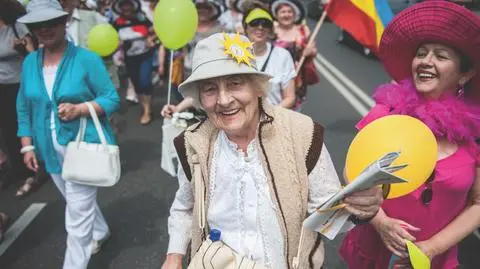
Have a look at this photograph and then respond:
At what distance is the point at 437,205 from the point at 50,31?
7.99ft

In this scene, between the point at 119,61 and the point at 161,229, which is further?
the point at 119,61

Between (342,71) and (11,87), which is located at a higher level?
(11,87)

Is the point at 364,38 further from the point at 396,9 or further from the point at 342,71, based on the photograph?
the point at 342,71

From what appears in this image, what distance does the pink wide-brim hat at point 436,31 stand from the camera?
1.72m

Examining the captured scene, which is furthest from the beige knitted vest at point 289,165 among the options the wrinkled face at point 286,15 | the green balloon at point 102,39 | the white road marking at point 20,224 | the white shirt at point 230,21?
the white shirt at point 230,21

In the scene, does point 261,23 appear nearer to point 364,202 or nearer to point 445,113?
point 445,113

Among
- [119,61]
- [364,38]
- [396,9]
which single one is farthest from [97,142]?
[396,9]

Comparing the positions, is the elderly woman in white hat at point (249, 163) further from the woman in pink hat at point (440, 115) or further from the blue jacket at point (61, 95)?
the blue jacket at point (61, 95)

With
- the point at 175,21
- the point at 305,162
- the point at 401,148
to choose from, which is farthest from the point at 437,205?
the point at 175,21

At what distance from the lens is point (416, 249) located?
175 centimetres

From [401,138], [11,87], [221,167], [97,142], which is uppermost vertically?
[401,138]

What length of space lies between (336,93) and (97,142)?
546cm

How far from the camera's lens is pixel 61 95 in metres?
2.82

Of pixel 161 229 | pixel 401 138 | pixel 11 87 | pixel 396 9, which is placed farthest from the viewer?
pixel 396 9
